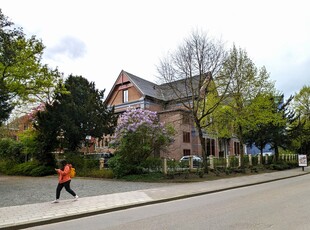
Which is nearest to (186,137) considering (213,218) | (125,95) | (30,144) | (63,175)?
(125,95)

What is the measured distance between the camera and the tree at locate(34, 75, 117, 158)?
27484mm

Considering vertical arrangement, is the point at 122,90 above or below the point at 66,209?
above

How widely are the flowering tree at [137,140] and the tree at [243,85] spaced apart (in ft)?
27.6

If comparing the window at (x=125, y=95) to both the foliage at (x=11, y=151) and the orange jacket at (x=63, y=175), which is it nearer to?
the foliage at (x=11, y=151)

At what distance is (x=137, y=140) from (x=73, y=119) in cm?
919

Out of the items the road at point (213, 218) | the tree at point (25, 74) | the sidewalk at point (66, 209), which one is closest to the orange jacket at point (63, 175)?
the sidewalk at point (66, 209)

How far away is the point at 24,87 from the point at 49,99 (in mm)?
9334

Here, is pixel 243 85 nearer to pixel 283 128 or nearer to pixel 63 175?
pixel 283 128

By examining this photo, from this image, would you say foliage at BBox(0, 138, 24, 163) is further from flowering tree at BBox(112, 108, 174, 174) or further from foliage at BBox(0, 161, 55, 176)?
flowering tree at BBox(112, 108, 174, 174)

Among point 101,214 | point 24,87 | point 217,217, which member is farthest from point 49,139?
point 217,217

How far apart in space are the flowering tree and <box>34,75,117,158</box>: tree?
707cm

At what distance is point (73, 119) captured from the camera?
27.9 meters

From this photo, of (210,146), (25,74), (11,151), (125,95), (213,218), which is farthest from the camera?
(210,146)

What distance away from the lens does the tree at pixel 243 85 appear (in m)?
27.1
